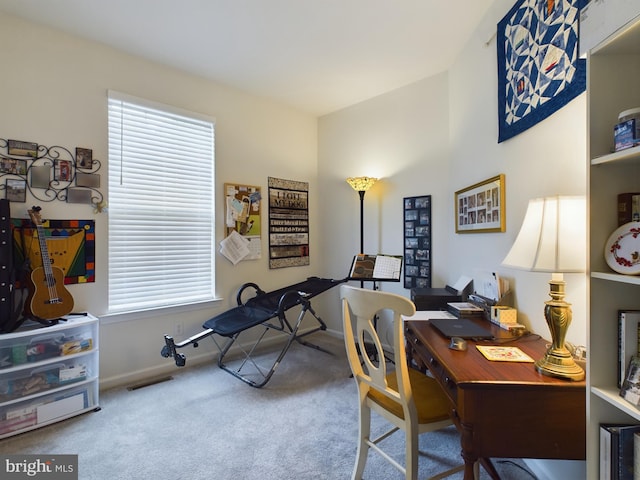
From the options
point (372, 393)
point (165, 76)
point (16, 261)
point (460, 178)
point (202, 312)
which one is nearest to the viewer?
point (372, 393)

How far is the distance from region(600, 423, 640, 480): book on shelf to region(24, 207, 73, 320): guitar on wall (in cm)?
296

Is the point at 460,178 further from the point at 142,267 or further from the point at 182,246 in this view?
the point at 142,267

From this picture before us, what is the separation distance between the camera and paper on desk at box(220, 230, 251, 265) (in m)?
3.27

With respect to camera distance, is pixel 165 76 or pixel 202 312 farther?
pixel 202 312

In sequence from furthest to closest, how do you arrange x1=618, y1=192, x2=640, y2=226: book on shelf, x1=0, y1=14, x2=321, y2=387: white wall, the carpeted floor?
x1=0, y1=14, x2=321, y2=387: white wall
the carpeted floor
x1=618, y1=192, x2=640, y2=226: book on shelf

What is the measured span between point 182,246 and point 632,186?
10.1 feet

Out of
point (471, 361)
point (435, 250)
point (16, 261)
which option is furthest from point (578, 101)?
point (16, 261)

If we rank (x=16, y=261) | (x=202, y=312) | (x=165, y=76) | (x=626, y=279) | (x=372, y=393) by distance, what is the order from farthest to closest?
(x=202, y=312) < (x=165, y=76) < (x=16, y=261) < (x=372, y=393) < (x=626, y=279)

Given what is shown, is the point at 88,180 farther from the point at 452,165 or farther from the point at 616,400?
the point at 616,400

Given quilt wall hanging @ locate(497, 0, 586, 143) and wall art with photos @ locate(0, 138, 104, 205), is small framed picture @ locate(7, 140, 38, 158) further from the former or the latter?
quilt wall hanging @ locate(497, 0, 586, 143)

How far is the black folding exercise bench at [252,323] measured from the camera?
2613mm

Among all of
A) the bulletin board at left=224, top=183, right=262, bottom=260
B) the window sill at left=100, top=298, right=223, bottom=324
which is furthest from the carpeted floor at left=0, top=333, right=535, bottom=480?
the bulletin board at left=224, top=183, right=262, bottom=260

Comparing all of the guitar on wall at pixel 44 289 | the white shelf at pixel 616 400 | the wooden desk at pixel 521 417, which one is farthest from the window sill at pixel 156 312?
the white shelf at pixel 616 400

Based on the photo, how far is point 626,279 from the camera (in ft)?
2.73
